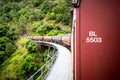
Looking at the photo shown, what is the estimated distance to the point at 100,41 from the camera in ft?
9.28

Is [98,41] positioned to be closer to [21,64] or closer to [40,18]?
[21,64]

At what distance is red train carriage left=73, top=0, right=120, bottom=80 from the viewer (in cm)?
284

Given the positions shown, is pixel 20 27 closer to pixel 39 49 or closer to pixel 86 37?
pixel 39 49

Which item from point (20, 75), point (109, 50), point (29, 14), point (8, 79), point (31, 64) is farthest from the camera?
point (29, 14)

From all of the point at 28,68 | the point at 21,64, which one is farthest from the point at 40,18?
the point at 28,68

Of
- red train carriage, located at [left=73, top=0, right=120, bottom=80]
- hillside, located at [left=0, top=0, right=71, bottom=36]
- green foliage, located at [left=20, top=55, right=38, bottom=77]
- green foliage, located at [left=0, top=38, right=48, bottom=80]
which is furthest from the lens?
hillside, located at [left=0, top=0, right=71, bottom=36]

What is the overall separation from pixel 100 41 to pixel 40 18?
6037 centimetres

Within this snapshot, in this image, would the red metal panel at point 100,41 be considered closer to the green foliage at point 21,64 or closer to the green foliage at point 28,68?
the green foliage at point 21,64

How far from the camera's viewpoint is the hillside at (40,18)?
52625 mm

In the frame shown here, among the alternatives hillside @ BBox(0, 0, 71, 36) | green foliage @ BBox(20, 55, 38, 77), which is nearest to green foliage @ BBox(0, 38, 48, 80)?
green foliage @ BBox(20, 55, 38, 77)

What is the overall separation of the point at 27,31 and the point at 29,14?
6.03 m

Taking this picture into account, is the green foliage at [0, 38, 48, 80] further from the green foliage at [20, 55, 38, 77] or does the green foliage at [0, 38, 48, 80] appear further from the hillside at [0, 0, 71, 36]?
the hillside at [0, 0, 71, 36]

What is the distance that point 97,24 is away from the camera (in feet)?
9.39

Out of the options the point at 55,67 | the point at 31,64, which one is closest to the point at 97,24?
the point at 55,67
